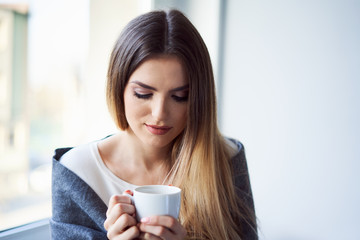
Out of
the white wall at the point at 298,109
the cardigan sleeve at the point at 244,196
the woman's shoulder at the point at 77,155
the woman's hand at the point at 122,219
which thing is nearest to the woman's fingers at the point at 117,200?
the woman's hand at the point at 122,219

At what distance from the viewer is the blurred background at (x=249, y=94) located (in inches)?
54.6

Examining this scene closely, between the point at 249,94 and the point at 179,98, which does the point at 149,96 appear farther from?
the point at 249,94

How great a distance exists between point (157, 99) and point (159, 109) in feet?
0.09

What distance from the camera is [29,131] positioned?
1.42 m

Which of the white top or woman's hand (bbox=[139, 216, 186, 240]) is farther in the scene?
the white top

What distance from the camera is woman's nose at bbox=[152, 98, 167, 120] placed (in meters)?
0.95

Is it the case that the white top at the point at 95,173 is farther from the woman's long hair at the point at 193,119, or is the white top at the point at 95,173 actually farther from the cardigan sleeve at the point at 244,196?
the cardigan sleeve at the point at 244,196

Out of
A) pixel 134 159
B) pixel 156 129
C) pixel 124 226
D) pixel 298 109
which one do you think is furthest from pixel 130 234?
pixel 298 109

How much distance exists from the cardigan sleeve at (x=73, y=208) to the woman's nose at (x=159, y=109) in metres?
0.30

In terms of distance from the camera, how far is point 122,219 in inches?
28.6

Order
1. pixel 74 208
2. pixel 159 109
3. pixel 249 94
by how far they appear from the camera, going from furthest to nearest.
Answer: pixel 249 94 < pixel 74 208 < pixel 159 109

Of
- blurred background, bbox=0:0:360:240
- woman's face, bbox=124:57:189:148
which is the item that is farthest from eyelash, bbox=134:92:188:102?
blurred background, bbox=0:0:360:240

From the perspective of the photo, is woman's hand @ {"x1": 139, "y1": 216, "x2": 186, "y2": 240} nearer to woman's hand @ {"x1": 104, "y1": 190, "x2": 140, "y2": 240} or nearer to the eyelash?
woman's hand @ {"x1": 104, "y1": 190, "x2": 140, "y2": 240}

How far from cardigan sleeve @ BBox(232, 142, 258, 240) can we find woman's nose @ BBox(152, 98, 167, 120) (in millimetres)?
378
